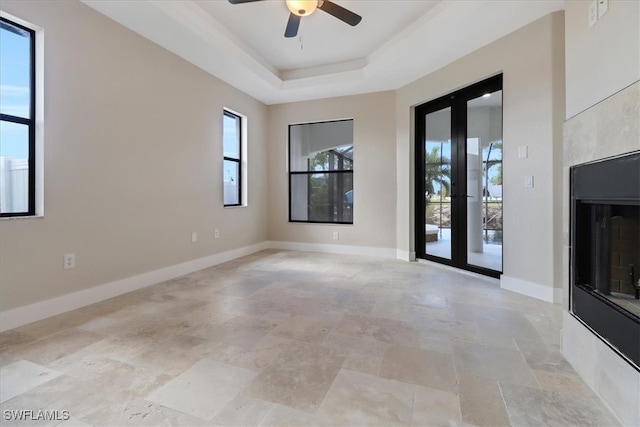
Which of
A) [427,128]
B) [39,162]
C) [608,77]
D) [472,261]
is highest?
[427,128]

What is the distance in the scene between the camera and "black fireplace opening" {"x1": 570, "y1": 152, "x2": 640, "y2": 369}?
1.26m

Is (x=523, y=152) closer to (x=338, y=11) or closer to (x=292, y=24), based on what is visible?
(x=338, y=11)

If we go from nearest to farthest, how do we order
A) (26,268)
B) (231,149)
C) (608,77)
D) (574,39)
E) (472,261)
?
1. (608,77)
2. (574,39)
3. (26,268)
4. (472,261)
5. (231,149)

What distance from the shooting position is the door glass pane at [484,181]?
140 inches

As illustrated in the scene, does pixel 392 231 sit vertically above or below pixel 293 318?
above

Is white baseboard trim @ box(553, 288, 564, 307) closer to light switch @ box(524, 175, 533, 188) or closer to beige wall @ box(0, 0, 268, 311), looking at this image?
light switch @ box(524, 175, 533, 188)

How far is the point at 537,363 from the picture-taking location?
5.66ft

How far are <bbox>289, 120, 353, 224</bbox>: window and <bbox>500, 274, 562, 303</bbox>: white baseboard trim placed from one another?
263 cm

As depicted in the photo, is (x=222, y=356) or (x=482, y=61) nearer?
(x=222, y=356)

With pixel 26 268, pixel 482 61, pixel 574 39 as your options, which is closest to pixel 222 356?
pixel 26 268

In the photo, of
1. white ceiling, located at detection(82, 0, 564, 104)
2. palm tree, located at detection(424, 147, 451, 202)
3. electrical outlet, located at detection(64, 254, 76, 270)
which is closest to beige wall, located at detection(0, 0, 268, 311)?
electrical outlet, located at detection(64, 254, 76, 270)

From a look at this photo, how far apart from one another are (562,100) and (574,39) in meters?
1.32

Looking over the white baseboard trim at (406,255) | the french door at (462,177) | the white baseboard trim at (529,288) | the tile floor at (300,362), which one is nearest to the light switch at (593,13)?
the tile floor at (300,362)

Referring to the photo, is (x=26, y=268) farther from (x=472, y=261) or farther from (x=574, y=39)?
(x=472, y=261)
